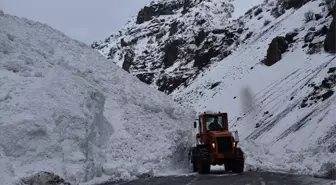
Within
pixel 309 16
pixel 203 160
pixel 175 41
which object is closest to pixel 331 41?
pixel 309 16

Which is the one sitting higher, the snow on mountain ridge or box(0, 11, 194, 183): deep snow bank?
the snow on mountain ridge

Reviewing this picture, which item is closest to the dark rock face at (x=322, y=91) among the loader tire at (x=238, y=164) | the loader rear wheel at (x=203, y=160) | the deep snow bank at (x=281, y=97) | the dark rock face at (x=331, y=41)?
the deep snow bank at (x=281, y=97)

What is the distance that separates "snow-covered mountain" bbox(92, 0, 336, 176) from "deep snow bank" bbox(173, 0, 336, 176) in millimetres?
83

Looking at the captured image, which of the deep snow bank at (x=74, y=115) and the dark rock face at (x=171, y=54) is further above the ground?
the dark rock face at (x=171, y=54)

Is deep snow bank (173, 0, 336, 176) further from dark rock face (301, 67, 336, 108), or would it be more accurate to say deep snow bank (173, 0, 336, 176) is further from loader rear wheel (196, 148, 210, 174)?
loader rear wheel (196, 148, 210, 174)

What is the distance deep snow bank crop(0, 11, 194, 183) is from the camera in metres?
16.6

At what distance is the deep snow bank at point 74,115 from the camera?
655 inches

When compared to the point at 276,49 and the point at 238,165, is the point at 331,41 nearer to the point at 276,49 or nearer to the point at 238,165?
the point at 276,49

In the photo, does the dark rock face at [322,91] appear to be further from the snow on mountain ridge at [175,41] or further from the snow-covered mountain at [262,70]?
the snow on mountain ridge at [175,41]

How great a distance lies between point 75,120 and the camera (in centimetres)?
1889

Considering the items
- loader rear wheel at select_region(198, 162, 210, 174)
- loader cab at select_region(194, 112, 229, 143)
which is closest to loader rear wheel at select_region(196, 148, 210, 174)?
loader rear wheel at select_region(198, 162, 210, 174)

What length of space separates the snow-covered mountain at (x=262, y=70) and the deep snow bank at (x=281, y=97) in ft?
0.27

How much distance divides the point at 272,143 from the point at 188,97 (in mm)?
32745

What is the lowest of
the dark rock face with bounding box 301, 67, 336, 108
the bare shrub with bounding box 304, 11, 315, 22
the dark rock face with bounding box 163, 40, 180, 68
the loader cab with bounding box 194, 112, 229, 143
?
the loader cab with bounding box 194, 112, 229, 143
